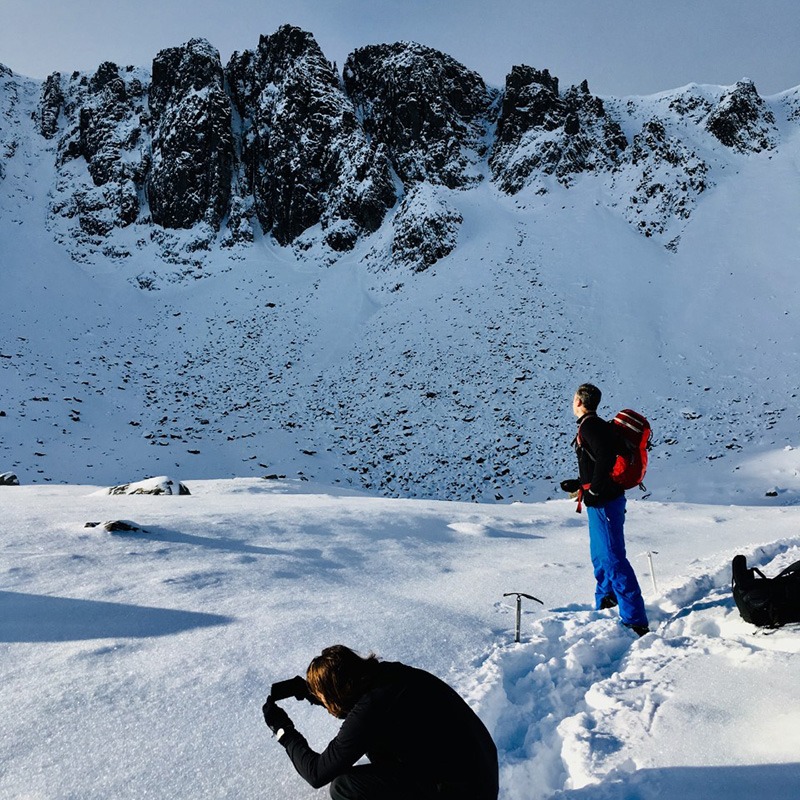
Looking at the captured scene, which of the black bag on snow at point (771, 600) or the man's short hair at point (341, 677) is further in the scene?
the black bag on snow at point (771, 600)

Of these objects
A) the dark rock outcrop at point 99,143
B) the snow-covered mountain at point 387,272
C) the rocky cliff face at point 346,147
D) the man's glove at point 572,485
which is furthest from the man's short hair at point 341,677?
the dark rock outcrop at point 99,143

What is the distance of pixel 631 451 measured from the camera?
477 centimetres

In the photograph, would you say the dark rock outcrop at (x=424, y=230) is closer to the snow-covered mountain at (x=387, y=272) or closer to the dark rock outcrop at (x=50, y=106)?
the snow-covered mountain at (x=387, y=272)

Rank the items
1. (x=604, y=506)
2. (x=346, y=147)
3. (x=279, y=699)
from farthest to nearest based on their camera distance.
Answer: (x=346, y=147)
(x=604, y=506)
(x=279, y=699)

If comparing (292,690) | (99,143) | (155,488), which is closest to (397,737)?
(292,690)

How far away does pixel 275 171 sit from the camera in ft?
120

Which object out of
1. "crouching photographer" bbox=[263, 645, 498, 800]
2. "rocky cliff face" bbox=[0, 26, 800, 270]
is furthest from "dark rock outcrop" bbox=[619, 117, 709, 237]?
"crouching photographer" bbox=[263, 645, 498, 800]

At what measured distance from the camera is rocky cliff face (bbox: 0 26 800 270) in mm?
31516

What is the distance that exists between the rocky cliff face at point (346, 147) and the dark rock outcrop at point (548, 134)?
0.10m

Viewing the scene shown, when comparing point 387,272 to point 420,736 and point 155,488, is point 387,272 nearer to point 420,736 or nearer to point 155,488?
point 155,488

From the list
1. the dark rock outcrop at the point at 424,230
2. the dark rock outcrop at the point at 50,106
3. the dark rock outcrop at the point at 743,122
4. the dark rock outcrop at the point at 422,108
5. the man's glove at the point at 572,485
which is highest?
the dark rock outcrop at the point at 50,106

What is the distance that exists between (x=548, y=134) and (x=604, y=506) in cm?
3488

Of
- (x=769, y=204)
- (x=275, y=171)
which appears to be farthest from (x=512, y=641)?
(x=275, y=171)

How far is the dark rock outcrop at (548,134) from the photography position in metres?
32.8
